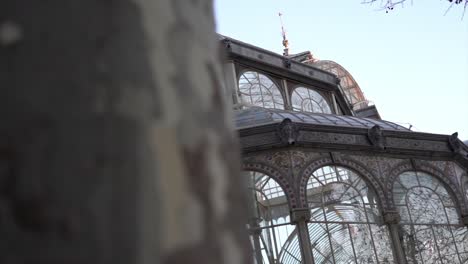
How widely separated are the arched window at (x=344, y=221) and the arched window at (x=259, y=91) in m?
4.76

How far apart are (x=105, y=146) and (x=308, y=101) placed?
17.2 meters

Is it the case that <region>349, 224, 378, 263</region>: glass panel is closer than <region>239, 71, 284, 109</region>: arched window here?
Yes

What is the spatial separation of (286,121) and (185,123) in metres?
11.4

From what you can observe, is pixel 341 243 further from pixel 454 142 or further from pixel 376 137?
pixel 454 142

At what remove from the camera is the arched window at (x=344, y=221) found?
1091cm

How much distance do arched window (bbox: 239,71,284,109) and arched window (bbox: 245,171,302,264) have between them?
16.4 feet

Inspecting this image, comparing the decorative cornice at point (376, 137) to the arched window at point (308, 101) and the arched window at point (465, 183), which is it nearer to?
the arched window at point (465, 183)

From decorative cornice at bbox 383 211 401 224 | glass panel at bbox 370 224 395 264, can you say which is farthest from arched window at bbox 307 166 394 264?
decorative cornice at bbox 383 211 401 224

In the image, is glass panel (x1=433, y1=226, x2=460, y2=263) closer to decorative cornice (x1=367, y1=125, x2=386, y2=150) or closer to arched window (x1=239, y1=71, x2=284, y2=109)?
decorative cornice (x1=367, y1=125, x2=386, y2=150)

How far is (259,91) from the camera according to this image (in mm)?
16469

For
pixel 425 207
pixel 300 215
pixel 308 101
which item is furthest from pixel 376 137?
pixel 308 101

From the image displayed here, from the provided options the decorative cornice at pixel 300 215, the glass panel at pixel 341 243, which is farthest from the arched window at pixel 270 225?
the glass panel at pixel 341 243

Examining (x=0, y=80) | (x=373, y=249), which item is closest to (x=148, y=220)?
(x=0, y=80)

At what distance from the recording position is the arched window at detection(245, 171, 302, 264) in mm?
10547
